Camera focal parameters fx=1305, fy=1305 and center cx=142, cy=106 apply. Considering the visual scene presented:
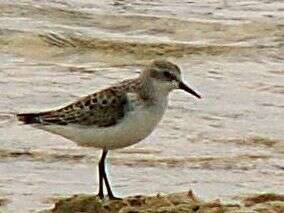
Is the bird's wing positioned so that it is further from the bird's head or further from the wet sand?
the wet sand

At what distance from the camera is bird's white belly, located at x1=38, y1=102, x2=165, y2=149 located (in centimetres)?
748

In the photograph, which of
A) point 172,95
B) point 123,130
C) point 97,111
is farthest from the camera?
point 172,95

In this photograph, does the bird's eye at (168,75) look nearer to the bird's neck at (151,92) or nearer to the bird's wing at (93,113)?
the bird's neck at (151,92)

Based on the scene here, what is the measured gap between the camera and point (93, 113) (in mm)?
7648

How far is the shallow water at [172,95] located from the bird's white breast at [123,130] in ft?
1.52

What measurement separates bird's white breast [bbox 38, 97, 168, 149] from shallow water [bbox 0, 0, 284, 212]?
0.46m

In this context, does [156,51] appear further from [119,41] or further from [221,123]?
[221,123]

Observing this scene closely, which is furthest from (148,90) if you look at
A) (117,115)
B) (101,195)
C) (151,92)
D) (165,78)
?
(101,195)

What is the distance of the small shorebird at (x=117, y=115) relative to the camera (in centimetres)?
751

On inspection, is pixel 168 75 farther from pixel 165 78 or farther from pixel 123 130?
pixel 123 130

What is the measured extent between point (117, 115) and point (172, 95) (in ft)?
10.9

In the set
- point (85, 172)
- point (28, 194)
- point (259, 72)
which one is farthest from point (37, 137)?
point (259, 72)

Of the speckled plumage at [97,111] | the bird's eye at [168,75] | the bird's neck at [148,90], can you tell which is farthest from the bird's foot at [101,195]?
the bird's eye at [168,75]

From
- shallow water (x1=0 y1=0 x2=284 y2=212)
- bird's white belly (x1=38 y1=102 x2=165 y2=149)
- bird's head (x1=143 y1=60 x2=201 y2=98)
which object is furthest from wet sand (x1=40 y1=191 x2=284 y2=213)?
bird's head (x1=143 y1=60 x2=201 y2=98)
